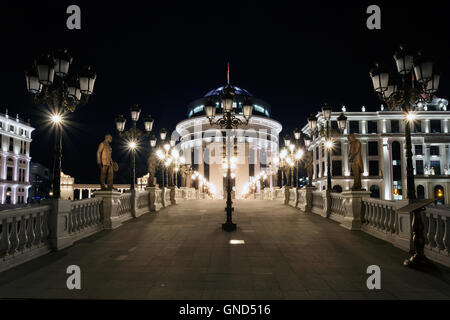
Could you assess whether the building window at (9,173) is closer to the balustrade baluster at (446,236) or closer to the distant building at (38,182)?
the distant building at (38,182)

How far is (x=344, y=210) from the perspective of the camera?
452 inches

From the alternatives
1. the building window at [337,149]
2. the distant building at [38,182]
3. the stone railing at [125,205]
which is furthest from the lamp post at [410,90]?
the distant building at [38,182]

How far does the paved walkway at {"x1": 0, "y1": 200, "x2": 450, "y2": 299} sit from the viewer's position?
466 cm

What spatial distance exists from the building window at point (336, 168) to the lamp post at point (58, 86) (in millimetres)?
64056

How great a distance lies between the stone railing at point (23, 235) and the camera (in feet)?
19.1

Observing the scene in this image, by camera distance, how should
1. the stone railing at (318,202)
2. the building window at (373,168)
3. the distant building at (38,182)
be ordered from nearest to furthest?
the stone railing at (318,202) → the building window at (373,168) → the distant building at (38,182)

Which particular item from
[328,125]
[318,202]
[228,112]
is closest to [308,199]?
[318,202]

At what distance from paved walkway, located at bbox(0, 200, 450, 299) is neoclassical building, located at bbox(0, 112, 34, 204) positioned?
221ft

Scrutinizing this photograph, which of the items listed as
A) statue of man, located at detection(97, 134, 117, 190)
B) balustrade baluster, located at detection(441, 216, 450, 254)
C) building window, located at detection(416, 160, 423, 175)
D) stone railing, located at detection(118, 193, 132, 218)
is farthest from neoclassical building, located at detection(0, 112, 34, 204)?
building window, located at detection(416, 160, 423, 175)

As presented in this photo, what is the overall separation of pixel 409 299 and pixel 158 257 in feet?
16.0

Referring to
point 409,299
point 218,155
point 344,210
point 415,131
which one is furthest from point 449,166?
point 409,299

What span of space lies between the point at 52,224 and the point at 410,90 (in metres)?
9.51
